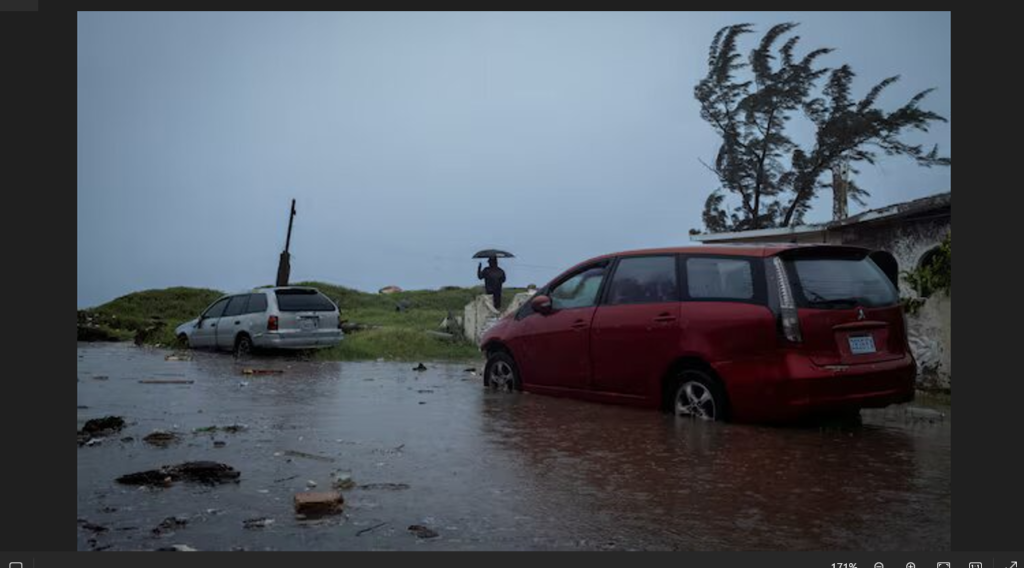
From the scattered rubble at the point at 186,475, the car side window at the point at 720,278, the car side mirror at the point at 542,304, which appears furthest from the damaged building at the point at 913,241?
the scattered rubble at the point at 186,475

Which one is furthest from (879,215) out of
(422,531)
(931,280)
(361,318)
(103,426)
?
(361,318)

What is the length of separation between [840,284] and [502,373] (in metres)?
4.48

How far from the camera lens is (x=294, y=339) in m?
17.3

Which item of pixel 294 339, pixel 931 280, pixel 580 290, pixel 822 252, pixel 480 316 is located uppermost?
pixel 822 252

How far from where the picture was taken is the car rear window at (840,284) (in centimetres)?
744

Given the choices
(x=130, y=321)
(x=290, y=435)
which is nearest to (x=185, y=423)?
(x=290, y=435)

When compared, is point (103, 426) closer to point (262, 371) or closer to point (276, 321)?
point (262, 371)

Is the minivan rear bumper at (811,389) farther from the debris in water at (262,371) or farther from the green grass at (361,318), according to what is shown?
the green grass at (361,318)

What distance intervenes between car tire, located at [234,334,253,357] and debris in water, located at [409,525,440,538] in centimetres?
1429

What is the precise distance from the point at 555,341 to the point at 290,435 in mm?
3431

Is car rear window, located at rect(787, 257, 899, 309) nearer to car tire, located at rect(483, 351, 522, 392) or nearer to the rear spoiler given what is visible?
the rear spoiler

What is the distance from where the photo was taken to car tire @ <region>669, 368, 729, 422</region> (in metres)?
7.64

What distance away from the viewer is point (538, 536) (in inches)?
165

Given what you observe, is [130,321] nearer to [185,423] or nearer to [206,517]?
[185,423]
